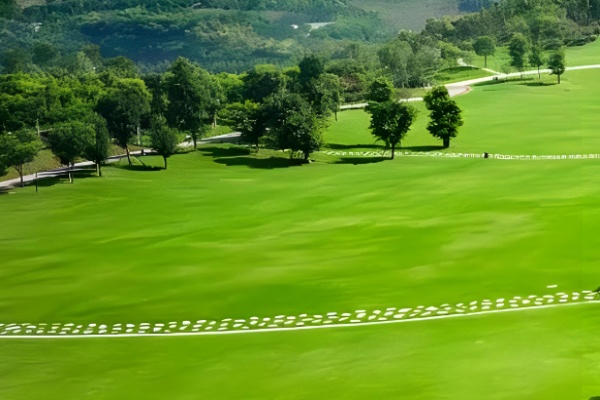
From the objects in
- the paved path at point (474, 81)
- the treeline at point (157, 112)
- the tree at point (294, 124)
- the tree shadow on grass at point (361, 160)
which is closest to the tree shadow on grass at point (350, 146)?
the tree at point (294, 124)

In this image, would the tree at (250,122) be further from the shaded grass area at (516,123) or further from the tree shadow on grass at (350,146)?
the shaded grass area at (516,123)

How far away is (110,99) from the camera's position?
131 metres

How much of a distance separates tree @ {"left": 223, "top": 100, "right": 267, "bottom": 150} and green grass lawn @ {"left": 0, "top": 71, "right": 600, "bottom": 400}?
250cm

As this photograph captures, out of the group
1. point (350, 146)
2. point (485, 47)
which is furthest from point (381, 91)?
point (485, 47)

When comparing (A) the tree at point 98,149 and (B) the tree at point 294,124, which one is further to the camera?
(B) the tree at point 294,124

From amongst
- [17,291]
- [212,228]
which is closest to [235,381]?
[17,291]

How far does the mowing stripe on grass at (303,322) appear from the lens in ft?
194

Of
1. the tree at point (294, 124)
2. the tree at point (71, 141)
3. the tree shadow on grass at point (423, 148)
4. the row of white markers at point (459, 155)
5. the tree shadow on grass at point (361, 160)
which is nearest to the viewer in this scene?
the tree at point (71, 141)

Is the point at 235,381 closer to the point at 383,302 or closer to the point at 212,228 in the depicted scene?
the point at 383,302

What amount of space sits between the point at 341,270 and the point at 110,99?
6536 centimetres

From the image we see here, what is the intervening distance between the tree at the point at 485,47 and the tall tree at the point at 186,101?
225 feet

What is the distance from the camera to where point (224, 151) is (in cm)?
12862

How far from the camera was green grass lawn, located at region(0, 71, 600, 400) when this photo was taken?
50.4 m

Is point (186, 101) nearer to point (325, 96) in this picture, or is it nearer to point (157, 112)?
point (157, 112)
